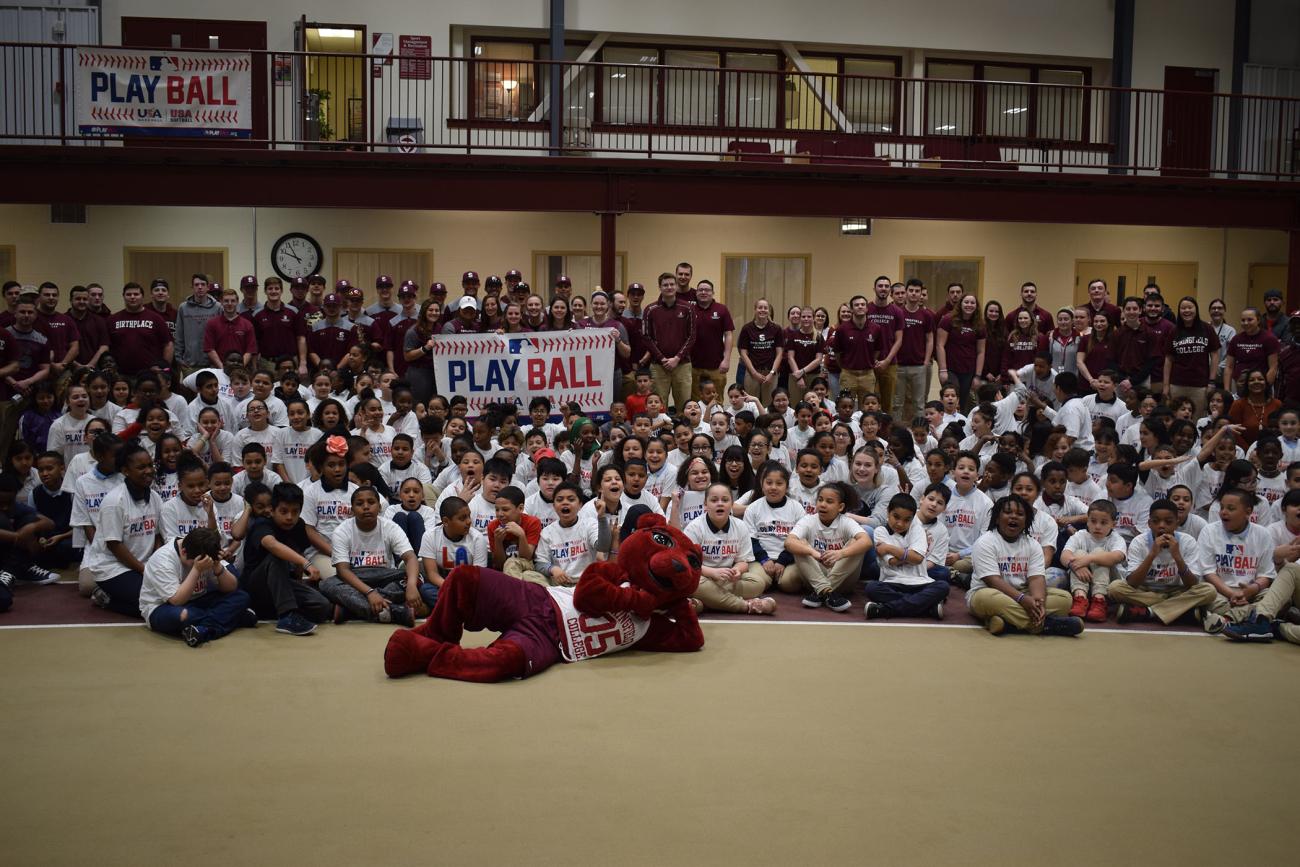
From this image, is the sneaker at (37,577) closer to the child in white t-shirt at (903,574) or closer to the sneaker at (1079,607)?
the child in white t-shirt at (903,574)

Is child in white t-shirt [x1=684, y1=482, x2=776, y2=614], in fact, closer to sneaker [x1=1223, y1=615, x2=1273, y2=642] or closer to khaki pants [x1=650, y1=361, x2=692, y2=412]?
sneaker [x1=1223, y1=615, x2=1273, y2=642]

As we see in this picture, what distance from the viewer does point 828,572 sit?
10.1m

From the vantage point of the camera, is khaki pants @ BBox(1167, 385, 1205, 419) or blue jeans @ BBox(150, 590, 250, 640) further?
khaki pants @ BBox(1167, 385, 1205, 419)

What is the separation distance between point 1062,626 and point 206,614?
6293 mm

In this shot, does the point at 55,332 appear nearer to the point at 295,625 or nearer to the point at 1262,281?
the point at 295,625

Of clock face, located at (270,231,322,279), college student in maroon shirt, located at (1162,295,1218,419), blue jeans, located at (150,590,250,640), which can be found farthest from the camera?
clock face, located at (270,231,322,279)

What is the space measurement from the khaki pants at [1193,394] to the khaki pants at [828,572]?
250 inches

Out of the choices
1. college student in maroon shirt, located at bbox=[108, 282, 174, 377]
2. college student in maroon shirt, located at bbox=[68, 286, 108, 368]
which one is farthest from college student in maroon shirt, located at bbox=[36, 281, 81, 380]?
college student in maroon shirt, located at bbox=[108, 282, 174, 377]

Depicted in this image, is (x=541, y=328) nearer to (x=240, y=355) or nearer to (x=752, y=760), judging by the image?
(x=240, y=355)

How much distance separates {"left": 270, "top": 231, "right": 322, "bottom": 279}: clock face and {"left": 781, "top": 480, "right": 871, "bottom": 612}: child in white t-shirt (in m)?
11.9

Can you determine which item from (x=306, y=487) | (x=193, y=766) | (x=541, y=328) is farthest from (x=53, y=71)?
(x=193, y=766)

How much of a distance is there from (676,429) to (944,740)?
5.68 m

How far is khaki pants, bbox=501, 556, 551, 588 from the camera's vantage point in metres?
9.57

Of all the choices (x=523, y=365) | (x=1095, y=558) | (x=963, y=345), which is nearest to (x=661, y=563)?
(x=1095, y=558)
